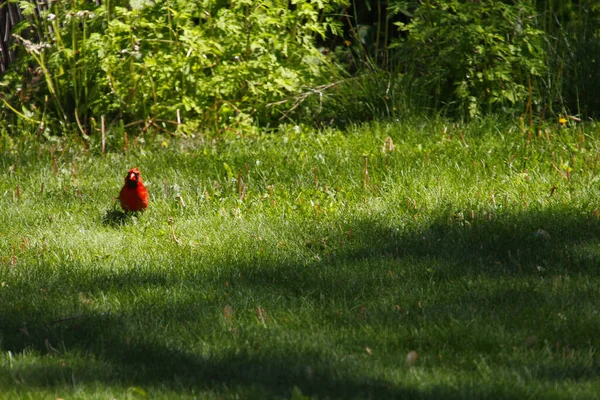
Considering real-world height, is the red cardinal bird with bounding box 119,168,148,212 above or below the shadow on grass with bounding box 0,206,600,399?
above

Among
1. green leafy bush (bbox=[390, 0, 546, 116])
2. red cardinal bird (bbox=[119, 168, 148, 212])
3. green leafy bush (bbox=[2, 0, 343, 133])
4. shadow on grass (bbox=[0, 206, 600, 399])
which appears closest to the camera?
shadow on grass (bbox=[0, 206, 600, 399])

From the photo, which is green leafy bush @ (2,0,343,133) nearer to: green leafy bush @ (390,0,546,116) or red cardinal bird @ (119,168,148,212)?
green leafy bush @ (390,0,546,116)

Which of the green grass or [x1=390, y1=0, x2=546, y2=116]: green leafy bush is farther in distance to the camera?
[x1=390, y1=0, x2=546, y2=116]: green leafy bush

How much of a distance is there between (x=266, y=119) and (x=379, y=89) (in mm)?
961

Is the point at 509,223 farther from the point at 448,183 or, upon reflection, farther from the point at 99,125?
the point at 99,125

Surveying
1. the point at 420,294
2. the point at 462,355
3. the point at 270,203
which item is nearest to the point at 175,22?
the point at 270,203

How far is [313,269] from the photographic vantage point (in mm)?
3936

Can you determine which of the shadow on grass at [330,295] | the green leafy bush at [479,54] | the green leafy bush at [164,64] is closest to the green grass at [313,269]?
the shadow on grass at [330,295]

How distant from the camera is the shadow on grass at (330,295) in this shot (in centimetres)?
287

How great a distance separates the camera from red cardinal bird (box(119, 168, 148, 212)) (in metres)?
4.66

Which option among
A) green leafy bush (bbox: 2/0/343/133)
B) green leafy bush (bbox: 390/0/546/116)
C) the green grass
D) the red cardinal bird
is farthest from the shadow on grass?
green leafy bush (bbox: 2/0/343/133)

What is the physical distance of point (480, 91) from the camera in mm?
6660

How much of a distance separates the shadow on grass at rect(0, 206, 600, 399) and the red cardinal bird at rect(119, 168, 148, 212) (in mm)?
799

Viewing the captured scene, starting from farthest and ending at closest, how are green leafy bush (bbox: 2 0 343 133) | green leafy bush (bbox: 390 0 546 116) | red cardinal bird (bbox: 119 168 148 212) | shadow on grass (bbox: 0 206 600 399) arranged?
green leafy bush (bbox: 2 0 343 133), green leafy bush (bbox: 390 0 546 116), red cardinal bird (bbox: 119 168 148 212), shadow on grass (bbox: 0 206 600 399)
